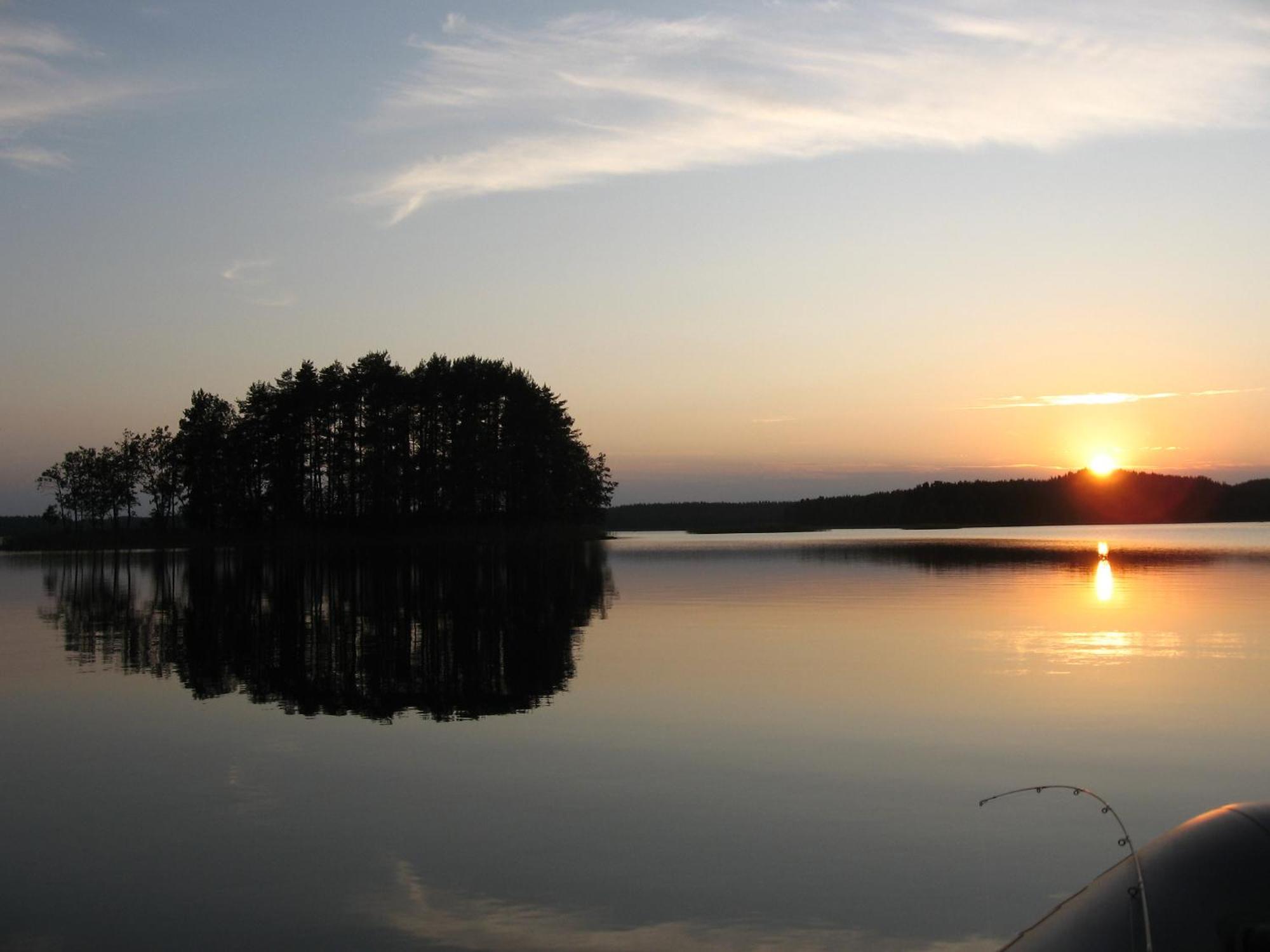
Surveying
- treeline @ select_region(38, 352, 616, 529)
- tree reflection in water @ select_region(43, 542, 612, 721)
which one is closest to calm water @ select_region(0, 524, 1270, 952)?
tree reflection in water @ select_region(43, 542, 612, 721)

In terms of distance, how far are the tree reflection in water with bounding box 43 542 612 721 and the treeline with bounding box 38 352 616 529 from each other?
1575 inches

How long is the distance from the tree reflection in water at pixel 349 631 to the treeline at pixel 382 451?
4002 cm

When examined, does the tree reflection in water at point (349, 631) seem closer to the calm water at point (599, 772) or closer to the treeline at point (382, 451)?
the calm water at point (599, 772)

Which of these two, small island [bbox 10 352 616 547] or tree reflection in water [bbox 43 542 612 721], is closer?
tree reflection in water [bbox 43 542 612 721]

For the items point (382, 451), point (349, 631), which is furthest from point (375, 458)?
point (349, 631)

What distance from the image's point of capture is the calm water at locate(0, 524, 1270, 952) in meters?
7.99

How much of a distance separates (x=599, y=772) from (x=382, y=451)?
8703 centimetres

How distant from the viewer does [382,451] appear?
96125 millimetres

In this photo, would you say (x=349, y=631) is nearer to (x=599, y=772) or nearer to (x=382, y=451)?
(x=599, y=772)

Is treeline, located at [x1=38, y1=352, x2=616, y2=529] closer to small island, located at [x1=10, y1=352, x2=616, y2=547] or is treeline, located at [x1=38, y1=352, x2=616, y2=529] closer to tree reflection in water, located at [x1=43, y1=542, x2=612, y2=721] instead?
small island, located at [x1=10, y1=352, x2=616, y2=547]

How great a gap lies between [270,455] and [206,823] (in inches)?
3558

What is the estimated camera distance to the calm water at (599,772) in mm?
7992

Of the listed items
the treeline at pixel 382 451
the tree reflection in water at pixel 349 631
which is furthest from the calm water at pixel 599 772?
the treeline at pixel 382 451

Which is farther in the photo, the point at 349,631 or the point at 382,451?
the point at 382,451
